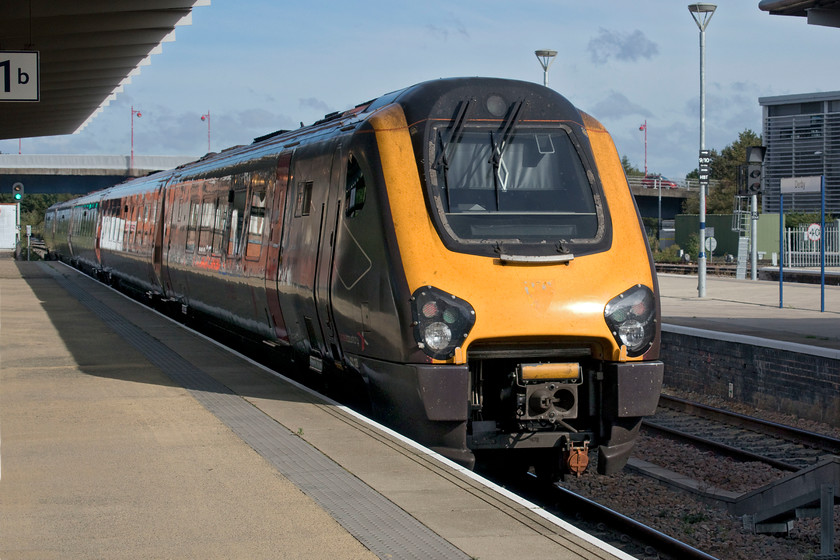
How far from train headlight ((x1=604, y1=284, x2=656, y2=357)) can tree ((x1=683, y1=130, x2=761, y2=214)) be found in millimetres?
61684

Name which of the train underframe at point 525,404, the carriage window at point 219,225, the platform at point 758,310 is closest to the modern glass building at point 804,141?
the platform at point 758,310

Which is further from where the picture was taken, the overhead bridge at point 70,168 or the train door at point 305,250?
the overhead bridge at point 70,168

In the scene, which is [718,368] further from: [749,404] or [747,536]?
[747,536]

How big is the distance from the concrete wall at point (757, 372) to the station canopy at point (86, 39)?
10.0 meters

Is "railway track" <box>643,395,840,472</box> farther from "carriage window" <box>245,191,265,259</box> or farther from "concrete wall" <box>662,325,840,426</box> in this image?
"carriage window" <box>245,191,265,259</box>

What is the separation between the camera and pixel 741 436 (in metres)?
11.4

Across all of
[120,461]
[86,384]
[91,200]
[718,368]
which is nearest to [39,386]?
[86,384]

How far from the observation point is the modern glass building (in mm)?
46031

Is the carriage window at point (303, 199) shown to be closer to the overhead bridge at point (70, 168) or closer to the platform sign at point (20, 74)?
the platform sign at point (20, 74)

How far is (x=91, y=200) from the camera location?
3559cm

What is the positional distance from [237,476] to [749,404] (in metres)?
8.64

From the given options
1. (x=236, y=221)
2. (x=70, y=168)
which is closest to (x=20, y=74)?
(x=236, y=221)

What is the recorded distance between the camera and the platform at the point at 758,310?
17141 mm

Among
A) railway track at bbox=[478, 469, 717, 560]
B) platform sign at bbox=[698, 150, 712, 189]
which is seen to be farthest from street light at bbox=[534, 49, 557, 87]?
railway track at bbox=[478, 469, 717, 560]
